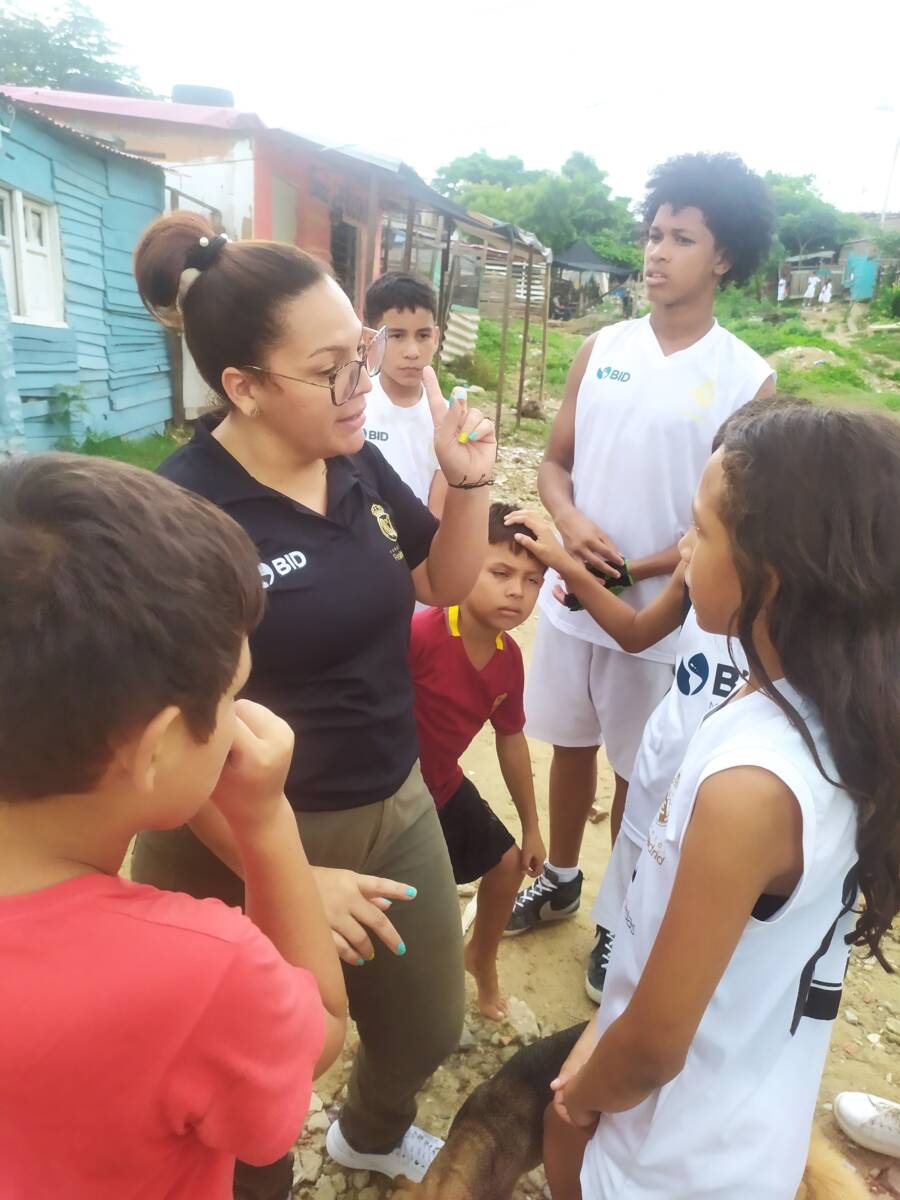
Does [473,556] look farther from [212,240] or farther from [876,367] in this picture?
[876,367]

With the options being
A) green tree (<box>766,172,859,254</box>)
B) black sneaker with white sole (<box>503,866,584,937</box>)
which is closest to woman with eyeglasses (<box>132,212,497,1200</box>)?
black sneaker with white sole (<box>503,866,584,937</box>)

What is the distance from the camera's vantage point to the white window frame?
701 cm

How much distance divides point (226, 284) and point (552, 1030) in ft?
7.40

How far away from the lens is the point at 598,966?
2.59 metres

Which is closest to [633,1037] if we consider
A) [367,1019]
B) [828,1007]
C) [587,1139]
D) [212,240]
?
[828,1007]

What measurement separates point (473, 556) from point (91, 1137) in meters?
1.28

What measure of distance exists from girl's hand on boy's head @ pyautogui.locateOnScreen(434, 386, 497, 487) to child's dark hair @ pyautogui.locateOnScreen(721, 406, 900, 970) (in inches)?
28.7

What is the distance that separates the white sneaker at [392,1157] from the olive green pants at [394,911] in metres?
0.24

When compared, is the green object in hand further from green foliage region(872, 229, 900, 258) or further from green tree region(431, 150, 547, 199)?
green tree region(431, 150, 547, 199)

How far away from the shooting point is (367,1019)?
1715mm

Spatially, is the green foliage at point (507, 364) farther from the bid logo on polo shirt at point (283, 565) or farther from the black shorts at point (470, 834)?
the bid logo on polo shirt at point (283, 565)

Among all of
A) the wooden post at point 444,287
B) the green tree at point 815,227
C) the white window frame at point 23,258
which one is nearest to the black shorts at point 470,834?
the white window frame at point 23,258

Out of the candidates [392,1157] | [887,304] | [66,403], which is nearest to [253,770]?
[392,1157]

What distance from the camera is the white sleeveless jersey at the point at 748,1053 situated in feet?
3.96
